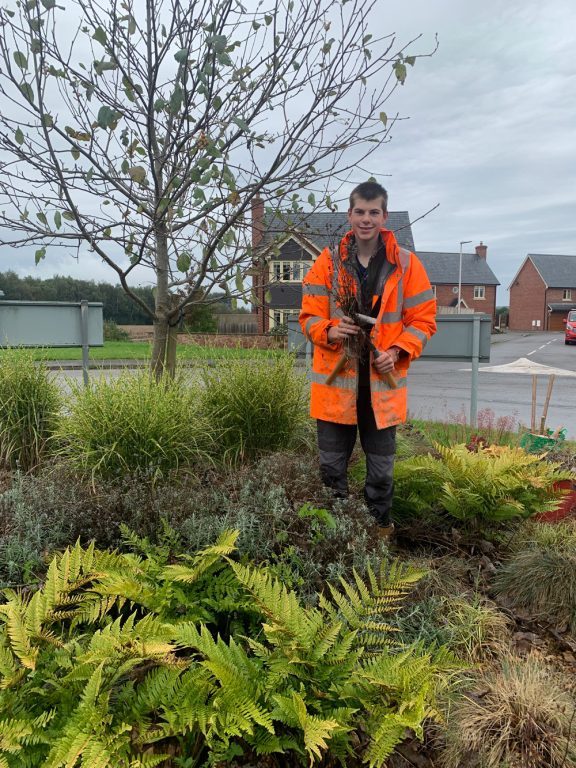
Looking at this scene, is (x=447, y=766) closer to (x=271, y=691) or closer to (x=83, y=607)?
(x=271, y=691)

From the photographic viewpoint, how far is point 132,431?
3.41m

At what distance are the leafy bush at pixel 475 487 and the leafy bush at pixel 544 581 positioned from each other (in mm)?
290

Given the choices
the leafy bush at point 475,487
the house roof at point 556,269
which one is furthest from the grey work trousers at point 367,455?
the house roof at point 556,269

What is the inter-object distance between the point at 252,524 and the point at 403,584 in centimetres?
74

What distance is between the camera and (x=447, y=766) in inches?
68.0

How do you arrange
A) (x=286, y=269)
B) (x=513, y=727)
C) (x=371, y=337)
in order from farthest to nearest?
(x=286, y=269) → (x=371, y=337) → (x=513, y=727)

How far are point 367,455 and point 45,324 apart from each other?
390 cm

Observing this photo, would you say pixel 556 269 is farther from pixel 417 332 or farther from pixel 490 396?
pixel 417 332

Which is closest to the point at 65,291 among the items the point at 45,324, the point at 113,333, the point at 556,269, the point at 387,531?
the point at 113,333

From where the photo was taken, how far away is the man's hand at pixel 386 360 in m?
2.85

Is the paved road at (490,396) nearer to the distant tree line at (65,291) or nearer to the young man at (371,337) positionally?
the young man at (371,337)

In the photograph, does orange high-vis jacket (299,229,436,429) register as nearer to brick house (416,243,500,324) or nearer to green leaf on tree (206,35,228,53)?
green leaf on tree (206,35,228,53)

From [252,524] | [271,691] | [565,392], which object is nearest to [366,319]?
[252,524]

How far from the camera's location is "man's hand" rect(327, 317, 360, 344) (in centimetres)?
285
